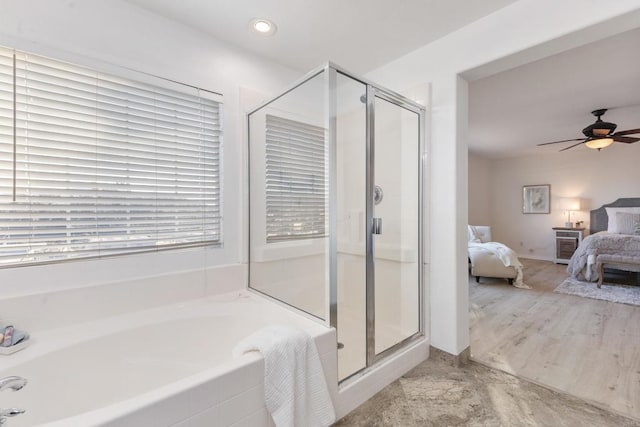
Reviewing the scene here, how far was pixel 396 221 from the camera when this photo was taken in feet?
7.68

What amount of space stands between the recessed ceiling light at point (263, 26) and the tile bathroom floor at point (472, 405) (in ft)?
8.25

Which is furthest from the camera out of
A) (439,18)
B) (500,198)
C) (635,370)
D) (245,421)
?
(500,198)

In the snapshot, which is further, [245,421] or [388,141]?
[388,141]

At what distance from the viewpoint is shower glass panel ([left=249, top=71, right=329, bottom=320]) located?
220 centimetres

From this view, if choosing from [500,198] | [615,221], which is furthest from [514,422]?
[500,198]

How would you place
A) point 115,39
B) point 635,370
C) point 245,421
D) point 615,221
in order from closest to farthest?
1. point 245,421
2. point 115,39
3. point 635,370
4. point 615,221

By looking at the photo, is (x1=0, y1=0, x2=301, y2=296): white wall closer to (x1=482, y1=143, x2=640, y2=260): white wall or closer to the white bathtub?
the white bathtub

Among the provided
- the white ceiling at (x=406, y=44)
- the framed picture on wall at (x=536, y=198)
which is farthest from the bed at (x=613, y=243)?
the white ceiling at (x=406, y=44)

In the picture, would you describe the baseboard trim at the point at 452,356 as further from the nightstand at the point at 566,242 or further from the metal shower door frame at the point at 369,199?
the nightstand at the point at 566,242

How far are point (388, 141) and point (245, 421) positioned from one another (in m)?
1.94

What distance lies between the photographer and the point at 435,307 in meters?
2.24

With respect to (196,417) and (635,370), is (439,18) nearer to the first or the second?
(196,417)

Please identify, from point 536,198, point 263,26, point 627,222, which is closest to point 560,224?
point 536,198

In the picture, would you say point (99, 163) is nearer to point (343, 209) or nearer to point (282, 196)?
point (282, 196)
